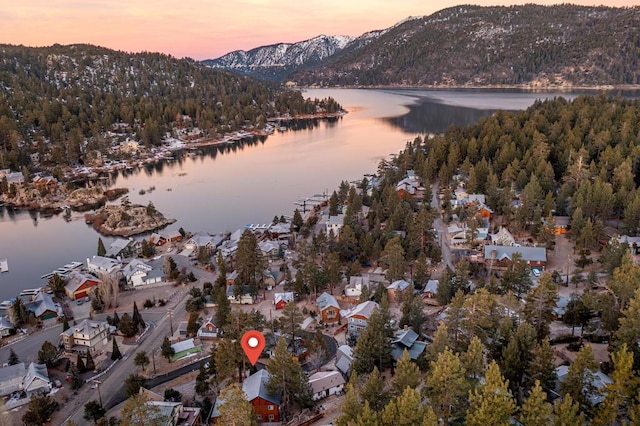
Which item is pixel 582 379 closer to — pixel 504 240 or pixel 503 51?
pixel 504 240

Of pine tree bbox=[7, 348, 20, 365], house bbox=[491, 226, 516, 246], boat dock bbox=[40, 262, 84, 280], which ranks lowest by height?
boat dock bbox=[40, 262, 84, 280]

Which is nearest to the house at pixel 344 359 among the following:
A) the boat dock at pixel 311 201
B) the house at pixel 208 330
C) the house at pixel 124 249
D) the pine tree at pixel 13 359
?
the house at pixel 208 330

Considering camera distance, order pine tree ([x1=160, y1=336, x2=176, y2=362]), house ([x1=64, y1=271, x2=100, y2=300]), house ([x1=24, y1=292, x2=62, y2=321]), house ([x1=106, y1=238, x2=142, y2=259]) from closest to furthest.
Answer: pine tree ([x1=160, y1=336, x2=176, y2=362])
house ([x1=24, y1=292, x2=62, y2=321])
house ([x1=64, y1=271, x2=100, y2=300])
house ([x1=106, y1=238, x2=142, y2=259])

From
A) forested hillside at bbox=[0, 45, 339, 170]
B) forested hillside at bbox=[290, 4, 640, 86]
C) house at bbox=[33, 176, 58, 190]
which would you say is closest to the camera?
house at bbox=[33, 176, 58, 190]

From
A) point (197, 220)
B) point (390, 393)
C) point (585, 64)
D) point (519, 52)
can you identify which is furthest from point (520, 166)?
point (519, 52)

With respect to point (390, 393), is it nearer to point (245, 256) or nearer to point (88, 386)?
point (88, 386)

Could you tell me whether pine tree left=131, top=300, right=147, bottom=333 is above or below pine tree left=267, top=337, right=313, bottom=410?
below

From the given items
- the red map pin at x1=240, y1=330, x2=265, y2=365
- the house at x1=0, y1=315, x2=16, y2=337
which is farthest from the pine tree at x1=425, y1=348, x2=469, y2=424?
the house at x1=0, y1=315, x2=16, y2=337

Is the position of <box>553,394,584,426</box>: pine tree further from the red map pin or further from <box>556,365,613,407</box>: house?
the red map pin
